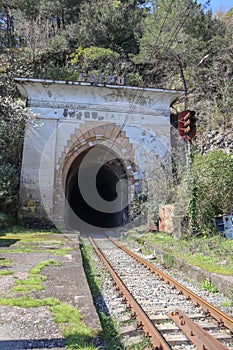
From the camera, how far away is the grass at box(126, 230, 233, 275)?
6.06m

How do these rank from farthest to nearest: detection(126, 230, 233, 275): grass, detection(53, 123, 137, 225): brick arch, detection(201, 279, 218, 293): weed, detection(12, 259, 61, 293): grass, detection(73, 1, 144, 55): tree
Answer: detection(73, 1, 144, 55): tree < detection(53, 123, 137, 225): brick arch < detection(126, 230, 233, 275): grass < detection(201, 279, 218, 293): weed < detection(12, 259, 61, 293): grass

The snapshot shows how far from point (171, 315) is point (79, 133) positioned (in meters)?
12.6

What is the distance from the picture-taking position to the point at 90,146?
52.6 feet

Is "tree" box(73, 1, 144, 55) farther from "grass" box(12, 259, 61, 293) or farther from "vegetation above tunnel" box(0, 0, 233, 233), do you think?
"grass" box(12, 259, 61, 293)

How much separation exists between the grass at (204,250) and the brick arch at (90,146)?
6.42 meters

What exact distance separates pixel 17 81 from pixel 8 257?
10.7m

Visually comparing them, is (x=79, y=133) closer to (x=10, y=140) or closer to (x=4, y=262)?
(x=10, y=140)

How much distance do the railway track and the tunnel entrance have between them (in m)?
11.0

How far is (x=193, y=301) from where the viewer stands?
183 inches

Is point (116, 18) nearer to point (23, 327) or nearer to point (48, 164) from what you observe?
point (48, 164)

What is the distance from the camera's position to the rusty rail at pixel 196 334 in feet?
9.66

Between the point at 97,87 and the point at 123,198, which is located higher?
the point at 97,87

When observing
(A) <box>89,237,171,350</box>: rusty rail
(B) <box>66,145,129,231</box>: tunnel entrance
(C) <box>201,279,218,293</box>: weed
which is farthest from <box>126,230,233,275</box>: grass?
(B) <box>66,145,129,231</box>: tunnel entrance

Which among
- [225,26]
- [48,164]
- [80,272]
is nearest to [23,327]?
[80,272]
